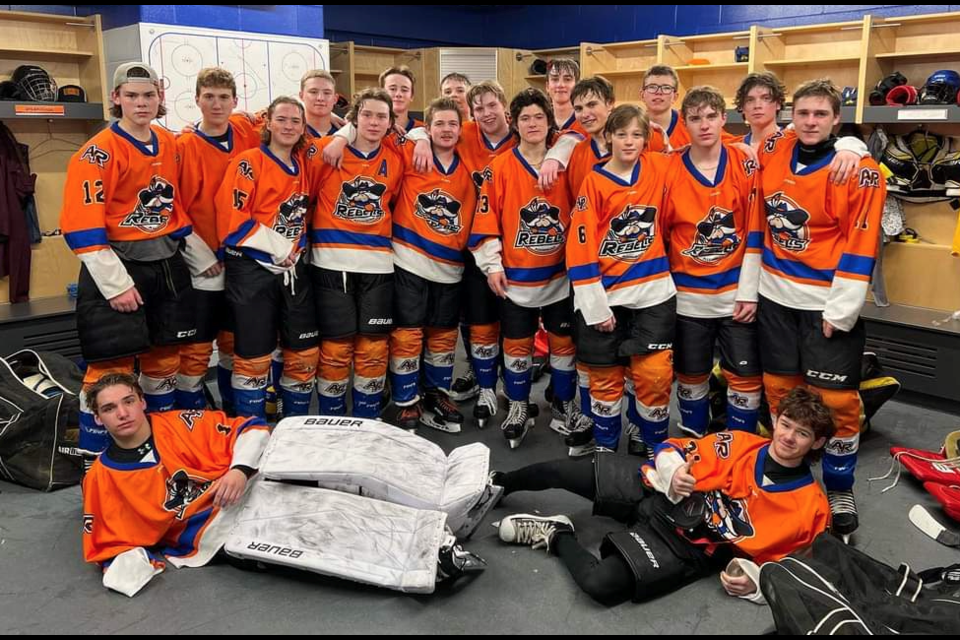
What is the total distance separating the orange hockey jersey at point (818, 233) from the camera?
2.62 m

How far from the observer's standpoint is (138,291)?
303 centimetres

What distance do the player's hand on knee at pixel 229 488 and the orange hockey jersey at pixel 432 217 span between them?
1.31 m

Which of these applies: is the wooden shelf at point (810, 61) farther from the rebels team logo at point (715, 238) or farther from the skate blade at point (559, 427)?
the skate blade at point (559, 427)

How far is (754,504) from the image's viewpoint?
7.81 feet

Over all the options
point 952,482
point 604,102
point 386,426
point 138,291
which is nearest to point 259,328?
point 138,291

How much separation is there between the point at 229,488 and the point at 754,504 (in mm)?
1598

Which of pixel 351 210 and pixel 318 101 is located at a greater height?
pixel 318 101

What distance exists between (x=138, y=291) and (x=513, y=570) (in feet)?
5.75

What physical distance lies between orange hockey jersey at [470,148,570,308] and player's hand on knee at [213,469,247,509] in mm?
1384

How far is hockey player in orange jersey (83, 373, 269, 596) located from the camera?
2.40m

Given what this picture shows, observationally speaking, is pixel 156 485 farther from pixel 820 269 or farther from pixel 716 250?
pixel 820 269

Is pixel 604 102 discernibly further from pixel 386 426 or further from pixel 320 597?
pixel 320 597

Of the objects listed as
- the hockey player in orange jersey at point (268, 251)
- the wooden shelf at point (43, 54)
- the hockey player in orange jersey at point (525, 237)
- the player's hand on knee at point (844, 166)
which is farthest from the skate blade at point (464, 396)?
the wooden shelf at point (43, 54)

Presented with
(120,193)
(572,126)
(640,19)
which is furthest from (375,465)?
(640,19)
